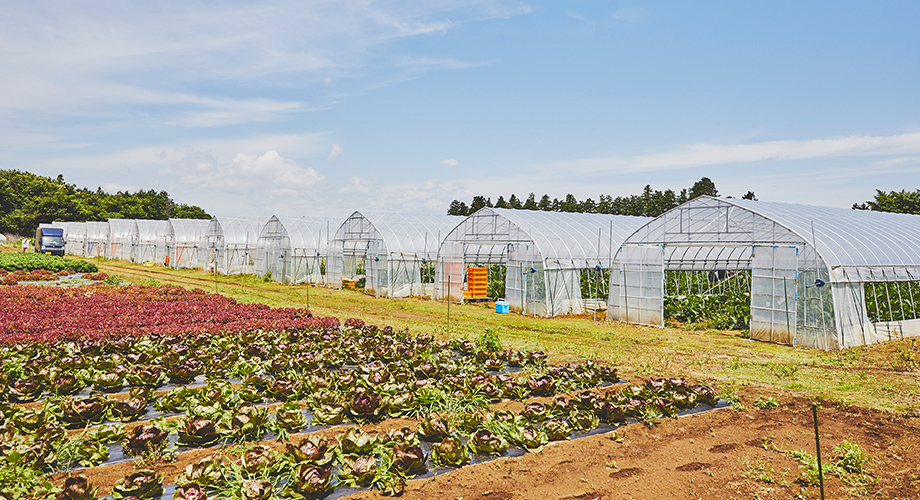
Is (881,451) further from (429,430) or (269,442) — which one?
(269,442)

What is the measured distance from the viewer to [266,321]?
46.8 feet

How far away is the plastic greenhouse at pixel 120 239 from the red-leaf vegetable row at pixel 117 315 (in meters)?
43.3

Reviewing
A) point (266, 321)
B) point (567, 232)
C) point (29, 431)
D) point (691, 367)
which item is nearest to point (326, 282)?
point (567, 232)

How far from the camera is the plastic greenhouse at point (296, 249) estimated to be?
36.8 metres

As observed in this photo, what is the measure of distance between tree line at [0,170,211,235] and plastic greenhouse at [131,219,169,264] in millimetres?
31391

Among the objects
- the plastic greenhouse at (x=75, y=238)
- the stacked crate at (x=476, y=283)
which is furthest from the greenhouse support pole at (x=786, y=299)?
the plastic greenhouse at (x=75, y=238)

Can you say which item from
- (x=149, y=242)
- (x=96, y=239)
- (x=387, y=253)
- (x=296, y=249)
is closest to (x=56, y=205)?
(x=96, y=239)

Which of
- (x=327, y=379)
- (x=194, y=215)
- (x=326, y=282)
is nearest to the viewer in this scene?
(x=327, y=379)

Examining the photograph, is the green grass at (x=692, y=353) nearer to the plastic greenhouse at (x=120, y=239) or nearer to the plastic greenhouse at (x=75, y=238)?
the plastic greenhouse at (x=120, y=239)

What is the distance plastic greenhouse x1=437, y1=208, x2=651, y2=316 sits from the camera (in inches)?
942

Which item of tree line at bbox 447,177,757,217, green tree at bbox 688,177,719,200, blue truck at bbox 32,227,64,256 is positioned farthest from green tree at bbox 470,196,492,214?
blue truck at bbox 32,227,64,256

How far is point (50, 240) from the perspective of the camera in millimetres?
54031

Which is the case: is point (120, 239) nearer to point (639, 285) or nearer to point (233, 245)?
point (233, 245)

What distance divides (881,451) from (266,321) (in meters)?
12.3
